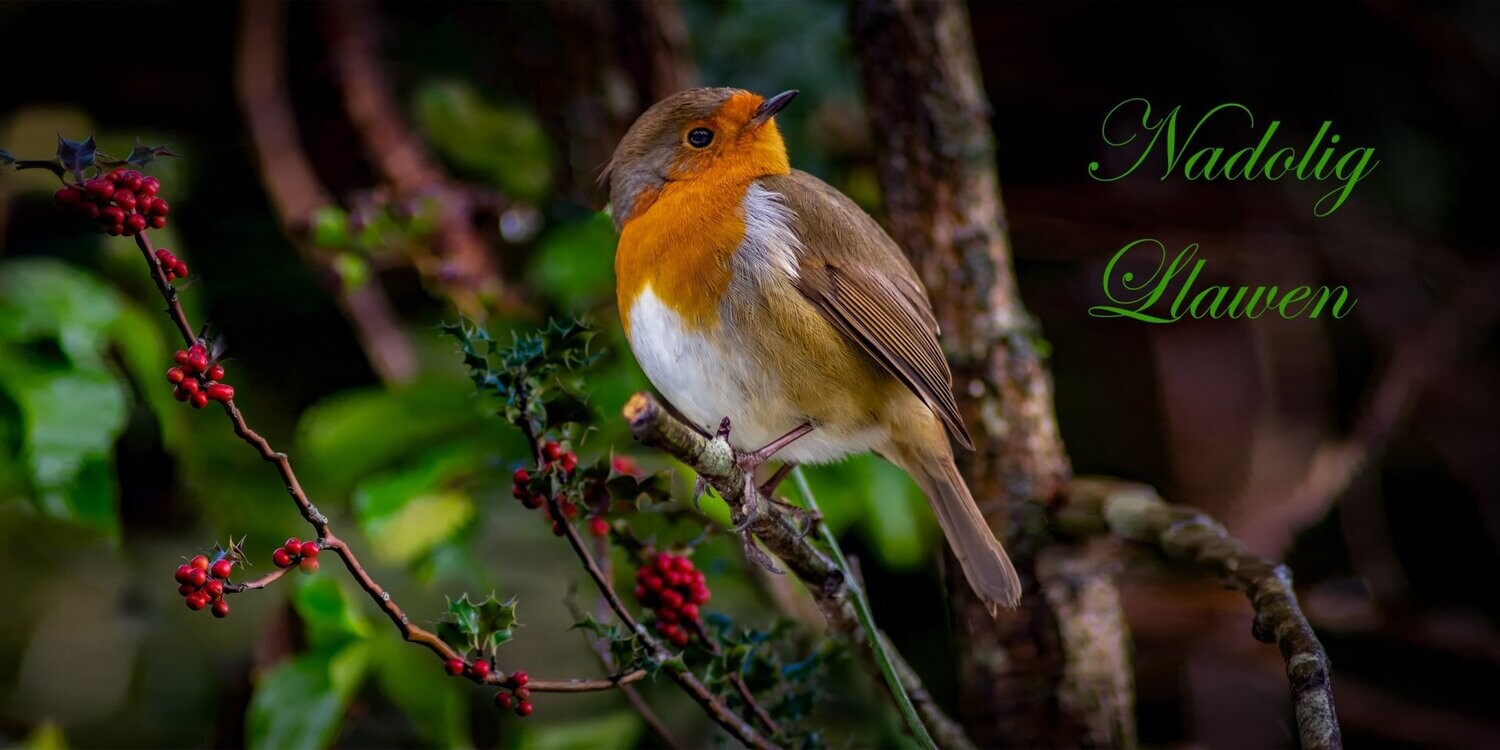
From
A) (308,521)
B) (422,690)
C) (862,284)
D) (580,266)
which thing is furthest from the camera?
(580,266)

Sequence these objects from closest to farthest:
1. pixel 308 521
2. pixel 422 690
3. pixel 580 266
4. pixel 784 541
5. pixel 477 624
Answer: pixel 308 521
pixel 477 624
pixel 784 541
pixel 422 690
pixel 580 266

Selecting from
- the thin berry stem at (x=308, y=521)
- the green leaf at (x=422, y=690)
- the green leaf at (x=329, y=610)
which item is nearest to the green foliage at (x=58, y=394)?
the green leaf at (x=329, y=610)

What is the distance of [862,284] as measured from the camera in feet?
6.52

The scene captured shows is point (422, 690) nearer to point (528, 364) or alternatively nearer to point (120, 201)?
point (528, 364)

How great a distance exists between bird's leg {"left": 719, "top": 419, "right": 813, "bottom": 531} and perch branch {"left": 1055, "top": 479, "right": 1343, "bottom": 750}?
518mm

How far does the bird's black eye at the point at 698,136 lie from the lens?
2021 mm

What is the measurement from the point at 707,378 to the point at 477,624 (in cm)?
63

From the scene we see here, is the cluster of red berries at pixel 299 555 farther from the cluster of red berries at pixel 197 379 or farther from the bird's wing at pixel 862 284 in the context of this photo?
the bird's wing at pixel 862 284

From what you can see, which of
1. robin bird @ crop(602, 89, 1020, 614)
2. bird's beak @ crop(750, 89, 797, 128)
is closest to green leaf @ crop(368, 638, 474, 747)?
robin bird @ crop(602, 89, 1020, 614)

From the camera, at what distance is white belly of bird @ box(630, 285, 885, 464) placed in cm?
185

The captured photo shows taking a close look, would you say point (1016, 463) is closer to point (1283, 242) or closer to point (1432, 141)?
point (1283, 242)

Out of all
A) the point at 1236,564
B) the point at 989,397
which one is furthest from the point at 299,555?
the point at 989,397

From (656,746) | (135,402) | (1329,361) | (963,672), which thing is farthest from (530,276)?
(1329,361)

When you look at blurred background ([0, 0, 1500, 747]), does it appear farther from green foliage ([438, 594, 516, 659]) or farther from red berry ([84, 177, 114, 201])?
red berry ([84, 177, 114, 201])
